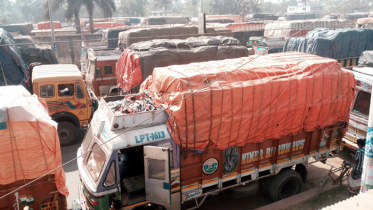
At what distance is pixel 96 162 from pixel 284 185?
4.12 m

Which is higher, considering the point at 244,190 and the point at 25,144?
the point at 25,144

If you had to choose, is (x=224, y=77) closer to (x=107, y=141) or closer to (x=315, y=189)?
(x=107, y=141)

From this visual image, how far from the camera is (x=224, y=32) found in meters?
22.4

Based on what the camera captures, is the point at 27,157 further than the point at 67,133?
No

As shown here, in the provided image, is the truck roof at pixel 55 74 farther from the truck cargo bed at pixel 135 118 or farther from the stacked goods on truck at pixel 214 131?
the truck cargo bed at pixel 135 118

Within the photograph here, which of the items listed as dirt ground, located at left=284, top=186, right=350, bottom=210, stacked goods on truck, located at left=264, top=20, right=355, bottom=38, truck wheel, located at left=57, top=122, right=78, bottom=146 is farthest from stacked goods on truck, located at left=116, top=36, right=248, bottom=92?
stacked goods on truck, located at left=264, top=20, right=355, bottom=38

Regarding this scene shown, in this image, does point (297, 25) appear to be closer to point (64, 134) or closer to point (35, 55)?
point (35, 55)

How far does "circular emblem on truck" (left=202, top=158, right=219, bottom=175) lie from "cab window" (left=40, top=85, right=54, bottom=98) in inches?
249

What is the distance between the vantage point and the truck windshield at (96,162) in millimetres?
5230

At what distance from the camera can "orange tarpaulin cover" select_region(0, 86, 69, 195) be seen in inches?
192

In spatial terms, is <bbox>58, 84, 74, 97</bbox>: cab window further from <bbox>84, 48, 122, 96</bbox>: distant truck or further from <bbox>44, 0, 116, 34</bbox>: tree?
<bbox>44, 0, 116, 34</bbox>: tree

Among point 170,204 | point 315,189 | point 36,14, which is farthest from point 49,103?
point 36,14

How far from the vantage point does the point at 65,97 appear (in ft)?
33.0

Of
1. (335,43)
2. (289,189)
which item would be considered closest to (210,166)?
(289,189)
